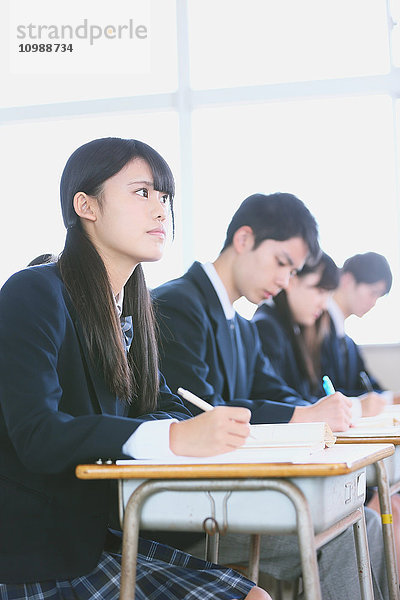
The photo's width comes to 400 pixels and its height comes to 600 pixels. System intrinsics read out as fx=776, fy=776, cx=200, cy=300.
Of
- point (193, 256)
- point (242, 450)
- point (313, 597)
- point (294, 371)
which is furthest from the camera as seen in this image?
point (193, 256)

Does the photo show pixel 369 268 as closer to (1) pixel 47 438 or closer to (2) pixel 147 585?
(2) pixel 147 585

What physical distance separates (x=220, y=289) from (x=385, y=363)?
2.32 metres

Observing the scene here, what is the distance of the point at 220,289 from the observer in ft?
8.48

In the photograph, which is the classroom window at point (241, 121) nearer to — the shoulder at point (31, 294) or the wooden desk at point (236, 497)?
the shoulder at point (31, 294)

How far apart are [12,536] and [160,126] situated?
13.4ft

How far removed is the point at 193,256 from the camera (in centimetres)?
496

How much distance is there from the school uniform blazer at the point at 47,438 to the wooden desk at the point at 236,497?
0.23ft

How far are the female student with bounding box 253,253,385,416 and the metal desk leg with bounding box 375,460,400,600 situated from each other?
7.06 ft

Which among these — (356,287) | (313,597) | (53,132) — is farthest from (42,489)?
(53,132)

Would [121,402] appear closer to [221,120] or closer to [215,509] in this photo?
[215,509]

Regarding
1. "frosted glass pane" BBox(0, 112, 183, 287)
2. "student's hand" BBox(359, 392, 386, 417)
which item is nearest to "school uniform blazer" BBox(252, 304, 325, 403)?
"frosted glass pane" BBox(0, 112, 183, 287)

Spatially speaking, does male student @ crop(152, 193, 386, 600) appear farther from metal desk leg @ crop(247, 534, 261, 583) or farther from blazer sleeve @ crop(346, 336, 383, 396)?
blazer sleeve @ crop(346, 336, 383, 396)

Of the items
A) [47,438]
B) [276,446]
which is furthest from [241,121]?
[47,438]

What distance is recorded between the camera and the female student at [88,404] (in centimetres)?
122
